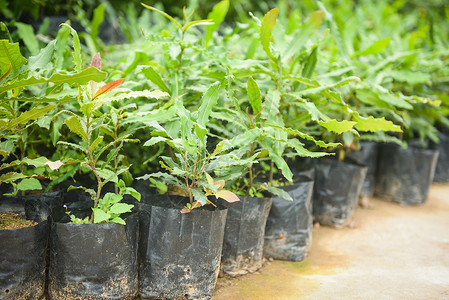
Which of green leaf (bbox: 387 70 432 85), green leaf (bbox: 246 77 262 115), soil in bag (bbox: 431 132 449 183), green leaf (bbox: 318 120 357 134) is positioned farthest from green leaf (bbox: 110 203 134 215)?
soil in bag (bbox: 431 132 449 183)

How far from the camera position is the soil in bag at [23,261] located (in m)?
1.02

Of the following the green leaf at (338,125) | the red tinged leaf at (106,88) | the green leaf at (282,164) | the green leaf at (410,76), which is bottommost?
the green leaf at (282,164)

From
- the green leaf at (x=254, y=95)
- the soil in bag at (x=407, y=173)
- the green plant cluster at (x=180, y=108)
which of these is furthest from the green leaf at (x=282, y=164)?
the soil in bag at (x=407, y=173)

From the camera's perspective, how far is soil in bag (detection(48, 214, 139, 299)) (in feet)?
3.56

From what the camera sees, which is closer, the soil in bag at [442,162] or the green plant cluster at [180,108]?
the green plant cluster at [180,108]

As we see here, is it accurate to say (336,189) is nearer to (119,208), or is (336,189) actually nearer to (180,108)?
(180,108)

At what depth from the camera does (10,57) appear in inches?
41.6

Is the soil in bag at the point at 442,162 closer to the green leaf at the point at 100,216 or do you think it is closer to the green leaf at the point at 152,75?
the green leaf at the point at 152,75

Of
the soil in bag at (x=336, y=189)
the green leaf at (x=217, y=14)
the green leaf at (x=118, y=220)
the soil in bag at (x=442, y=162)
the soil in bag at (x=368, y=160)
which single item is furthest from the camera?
the soil in bag at (x=442, y=162)

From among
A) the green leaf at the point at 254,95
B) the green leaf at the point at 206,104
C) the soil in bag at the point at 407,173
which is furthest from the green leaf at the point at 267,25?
the soil in bag at the point at 407,173

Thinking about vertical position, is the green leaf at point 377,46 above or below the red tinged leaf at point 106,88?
above

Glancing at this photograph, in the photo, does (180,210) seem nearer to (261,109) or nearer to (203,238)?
(203,238)

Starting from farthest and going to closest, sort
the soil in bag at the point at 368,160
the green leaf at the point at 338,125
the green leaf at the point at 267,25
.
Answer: the soil in bag at the point at 368,160
the green leaf at the point at 267,25
the green leaf at the point at 338,125

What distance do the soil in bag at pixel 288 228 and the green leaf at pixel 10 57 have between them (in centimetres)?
111
